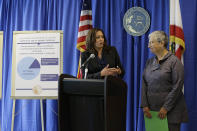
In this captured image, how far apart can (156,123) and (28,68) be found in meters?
1.88

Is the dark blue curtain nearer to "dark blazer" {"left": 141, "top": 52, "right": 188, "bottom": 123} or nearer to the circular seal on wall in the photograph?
the circular seal on wall

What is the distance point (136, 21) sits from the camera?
11.3 ft

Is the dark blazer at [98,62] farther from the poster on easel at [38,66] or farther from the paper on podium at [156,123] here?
the poster on easel at [38,66]

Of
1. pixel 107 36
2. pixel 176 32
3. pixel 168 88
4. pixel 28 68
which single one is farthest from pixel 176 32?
pixel 28 68

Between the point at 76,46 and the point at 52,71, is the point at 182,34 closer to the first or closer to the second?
the point at 76,46

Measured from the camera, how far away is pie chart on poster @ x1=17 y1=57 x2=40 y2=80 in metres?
3.22

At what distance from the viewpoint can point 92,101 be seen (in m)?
1.50

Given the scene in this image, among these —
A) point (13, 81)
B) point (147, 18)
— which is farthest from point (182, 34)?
point (13, 81)

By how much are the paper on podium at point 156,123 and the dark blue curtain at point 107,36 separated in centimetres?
79

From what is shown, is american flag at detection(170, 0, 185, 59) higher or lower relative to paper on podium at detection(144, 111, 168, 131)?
higher

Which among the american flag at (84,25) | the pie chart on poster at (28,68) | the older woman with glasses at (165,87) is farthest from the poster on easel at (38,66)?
the older woman with glasses at (165,87)

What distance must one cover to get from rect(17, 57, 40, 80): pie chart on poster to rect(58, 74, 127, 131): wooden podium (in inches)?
67.6

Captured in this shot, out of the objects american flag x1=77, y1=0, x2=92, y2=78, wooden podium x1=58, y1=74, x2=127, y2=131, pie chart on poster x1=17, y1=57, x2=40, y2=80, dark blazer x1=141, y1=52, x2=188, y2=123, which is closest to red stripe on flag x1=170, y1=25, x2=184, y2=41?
dark blazer x1=141, y1=52, x2=188, y2=123

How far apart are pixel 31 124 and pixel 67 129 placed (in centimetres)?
245
